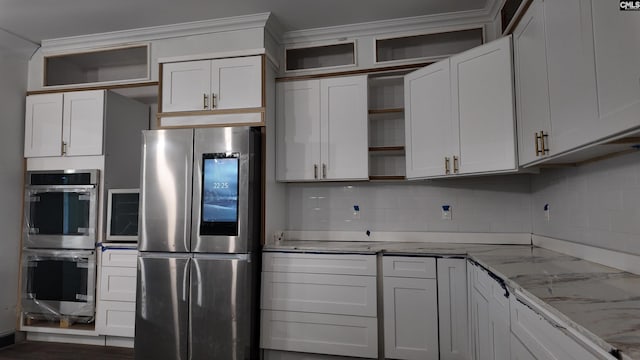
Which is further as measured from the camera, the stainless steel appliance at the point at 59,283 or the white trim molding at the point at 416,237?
the stainless steel appliance at the point at 59,283

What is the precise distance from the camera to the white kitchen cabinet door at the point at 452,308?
8.68 feet

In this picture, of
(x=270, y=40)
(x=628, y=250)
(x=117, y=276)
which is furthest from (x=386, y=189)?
(x=117, y=276)

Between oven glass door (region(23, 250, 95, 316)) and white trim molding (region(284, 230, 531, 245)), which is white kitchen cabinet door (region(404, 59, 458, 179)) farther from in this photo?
oven glass door (region(23, 250, 95, 316))

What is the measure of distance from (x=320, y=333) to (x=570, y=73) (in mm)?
2327

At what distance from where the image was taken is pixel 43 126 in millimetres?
3611

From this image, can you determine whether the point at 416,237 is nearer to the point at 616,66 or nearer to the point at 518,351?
the point at 518,351

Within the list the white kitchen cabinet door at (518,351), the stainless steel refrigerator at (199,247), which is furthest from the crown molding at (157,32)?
the white kitchen cabinet door at (518,351)

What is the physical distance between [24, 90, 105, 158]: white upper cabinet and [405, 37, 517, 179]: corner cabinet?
2.79 m

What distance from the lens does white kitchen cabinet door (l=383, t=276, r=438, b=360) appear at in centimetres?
271

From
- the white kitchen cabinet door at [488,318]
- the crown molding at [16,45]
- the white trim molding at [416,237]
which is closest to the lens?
the white kitchen cabinet door at [488,318]

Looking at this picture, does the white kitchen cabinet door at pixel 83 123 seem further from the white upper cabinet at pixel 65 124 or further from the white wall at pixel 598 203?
the white wall at pixel 598 203

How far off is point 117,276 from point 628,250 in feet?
11.8

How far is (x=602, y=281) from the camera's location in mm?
1539

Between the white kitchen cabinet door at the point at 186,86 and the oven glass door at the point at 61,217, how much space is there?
109cm
